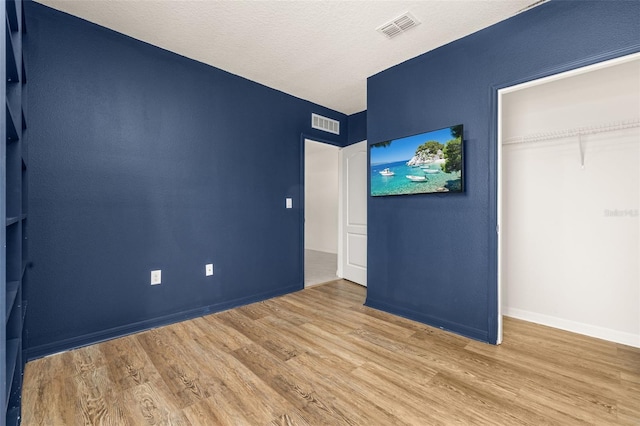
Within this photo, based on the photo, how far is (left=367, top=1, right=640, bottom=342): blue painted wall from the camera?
6.59 feet

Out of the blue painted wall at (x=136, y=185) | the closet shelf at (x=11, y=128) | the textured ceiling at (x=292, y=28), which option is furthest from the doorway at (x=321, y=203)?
the closet shelf at (x=11, y=128)

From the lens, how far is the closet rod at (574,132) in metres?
2.28

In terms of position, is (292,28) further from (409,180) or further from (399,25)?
(409,180)

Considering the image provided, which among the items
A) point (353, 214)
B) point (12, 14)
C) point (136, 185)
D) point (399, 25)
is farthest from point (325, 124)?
point (12, 14)

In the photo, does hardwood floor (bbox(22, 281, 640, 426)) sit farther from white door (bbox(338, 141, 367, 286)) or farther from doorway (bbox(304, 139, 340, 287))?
doorway (bbox(304, 139, 340, 287))

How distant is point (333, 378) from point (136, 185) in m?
Answer: 2.29

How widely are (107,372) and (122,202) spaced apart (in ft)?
4.33

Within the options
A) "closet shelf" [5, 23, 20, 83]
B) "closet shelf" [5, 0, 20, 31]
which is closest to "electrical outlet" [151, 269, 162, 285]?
"closet shelf" [5, 23, 20, 83]

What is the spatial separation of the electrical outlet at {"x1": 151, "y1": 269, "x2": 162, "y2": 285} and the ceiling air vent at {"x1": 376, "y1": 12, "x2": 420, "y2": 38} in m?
2.91

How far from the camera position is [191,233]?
2881 mm

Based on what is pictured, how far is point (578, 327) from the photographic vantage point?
8.24ft

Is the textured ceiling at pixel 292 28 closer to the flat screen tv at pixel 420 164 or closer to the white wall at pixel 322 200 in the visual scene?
the flat screen tv at pixel 420 164

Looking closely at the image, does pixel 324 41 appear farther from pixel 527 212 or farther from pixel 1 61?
pixel 527 212

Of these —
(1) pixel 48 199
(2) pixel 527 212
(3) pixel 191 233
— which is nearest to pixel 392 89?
(2) pixel 527 212
